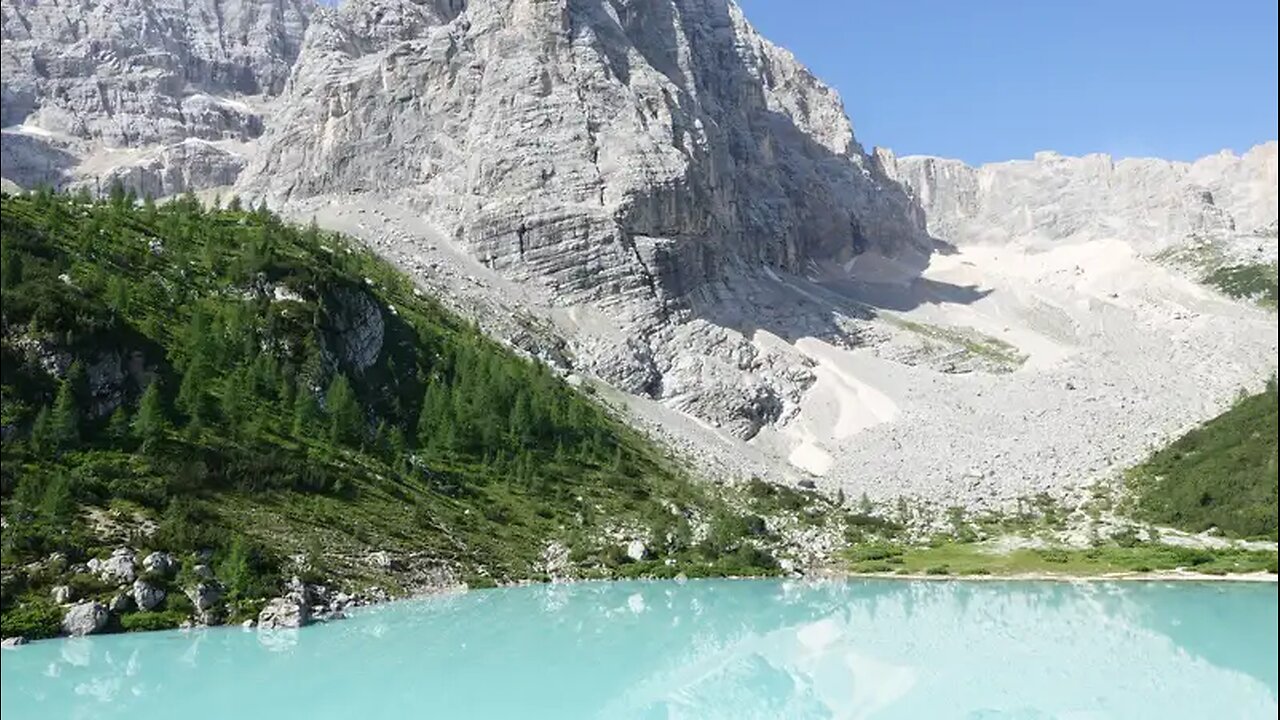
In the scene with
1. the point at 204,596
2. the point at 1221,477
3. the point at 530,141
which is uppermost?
the point at 530,141

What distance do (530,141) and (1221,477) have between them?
3784 inches

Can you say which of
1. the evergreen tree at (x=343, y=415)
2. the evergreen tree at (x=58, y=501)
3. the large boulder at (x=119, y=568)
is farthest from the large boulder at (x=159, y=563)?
the evergreen tree at (x=343, y=415)

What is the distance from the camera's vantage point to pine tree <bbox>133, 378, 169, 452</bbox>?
2077 inches

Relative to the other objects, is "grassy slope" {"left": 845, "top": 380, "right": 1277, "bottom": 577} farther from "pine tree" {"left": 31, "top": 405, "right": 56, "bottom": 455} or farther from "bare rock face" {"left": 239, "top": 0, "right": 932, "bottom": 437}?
"pine tree" {"left": 31, "top": 405, "right": 56, "bottom": 455}

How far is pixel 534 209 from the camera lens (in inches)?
5148

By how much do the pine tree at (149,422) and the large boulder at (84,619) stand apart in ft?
50.5

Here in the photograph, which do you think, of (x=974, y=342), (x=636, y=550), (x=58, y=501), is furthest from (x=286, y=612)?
(x=974, y=342)

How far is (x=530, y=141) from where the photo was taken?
138000 millimetres

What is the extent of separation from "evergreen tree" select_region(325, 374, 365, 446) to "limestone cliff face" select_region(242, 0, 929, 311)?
57602 millimetres

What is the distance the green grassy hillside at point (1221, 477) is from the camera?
2776 inches

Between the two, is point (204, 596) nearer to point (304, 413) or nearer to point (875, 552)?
point (304, 413)

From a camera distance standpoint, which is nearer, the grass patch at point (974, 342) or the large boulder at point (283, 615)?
the large boulder at point (283, 615)

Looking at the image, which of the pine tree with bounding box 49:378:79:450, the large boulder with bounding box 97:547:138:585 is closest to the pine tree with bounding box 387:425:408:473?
the pine tree with bounding box 49:378:79:450

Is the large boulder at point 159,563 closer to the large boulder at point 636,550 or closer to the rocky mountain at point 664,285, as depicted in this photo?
the large boulder at point 636,550
